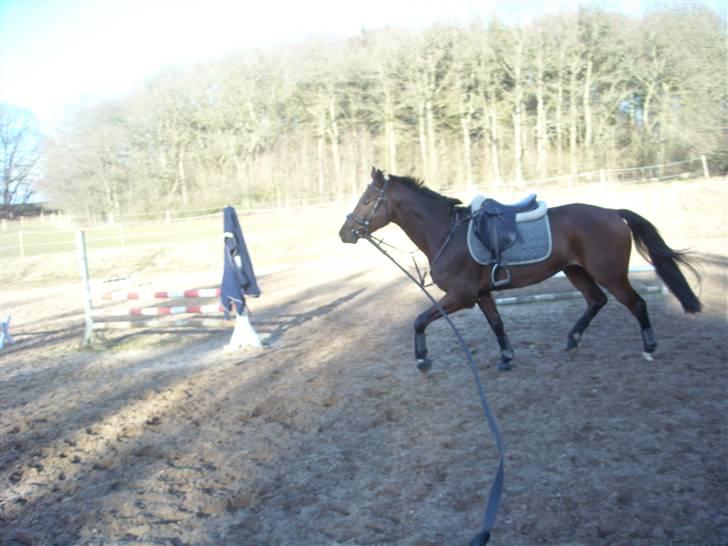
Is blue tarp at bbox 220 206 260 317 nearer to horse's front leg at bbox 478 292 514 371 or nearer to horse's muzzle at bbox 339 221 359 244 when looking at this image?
horse's muzzle at bbox 339 221 359 244

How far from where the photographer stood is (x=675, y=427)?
4363mm

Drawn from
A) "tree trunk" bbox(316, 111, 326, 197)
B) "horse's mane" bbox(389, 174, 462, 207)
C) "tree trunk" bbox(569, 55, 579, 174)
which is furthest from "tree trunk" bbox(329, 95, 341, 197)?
"horse's mane" bbox(389, 174, 462, 207)

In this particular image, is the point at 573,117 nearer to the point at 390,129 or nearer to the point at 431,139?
the point at 431,139

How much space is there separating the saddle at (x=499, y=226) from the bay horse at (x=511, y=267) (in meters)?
0.10

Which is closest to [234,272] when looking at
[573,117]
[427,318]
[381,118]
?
[427,318]

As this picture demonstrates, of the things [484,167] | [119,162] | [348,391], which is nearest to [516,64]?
[484,167]

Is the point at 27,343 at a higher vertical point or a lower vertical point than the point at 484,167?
lower

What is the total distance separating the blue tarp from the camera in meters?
8.29

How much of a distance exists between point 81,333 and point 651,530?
10779 mm

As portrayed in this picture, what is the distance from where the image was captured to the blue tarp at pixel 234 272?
829 centimetres

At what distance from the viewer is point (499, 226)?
605cm

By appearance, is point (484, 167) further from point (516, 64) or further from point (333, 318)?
point (333, 318)

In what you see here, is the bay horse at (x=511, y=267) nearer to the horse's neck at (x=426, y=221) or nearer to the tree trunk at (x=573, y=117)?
the horse's neck at (x=426, y=221)

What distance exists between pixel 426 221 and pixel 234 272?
3245 millimetres
